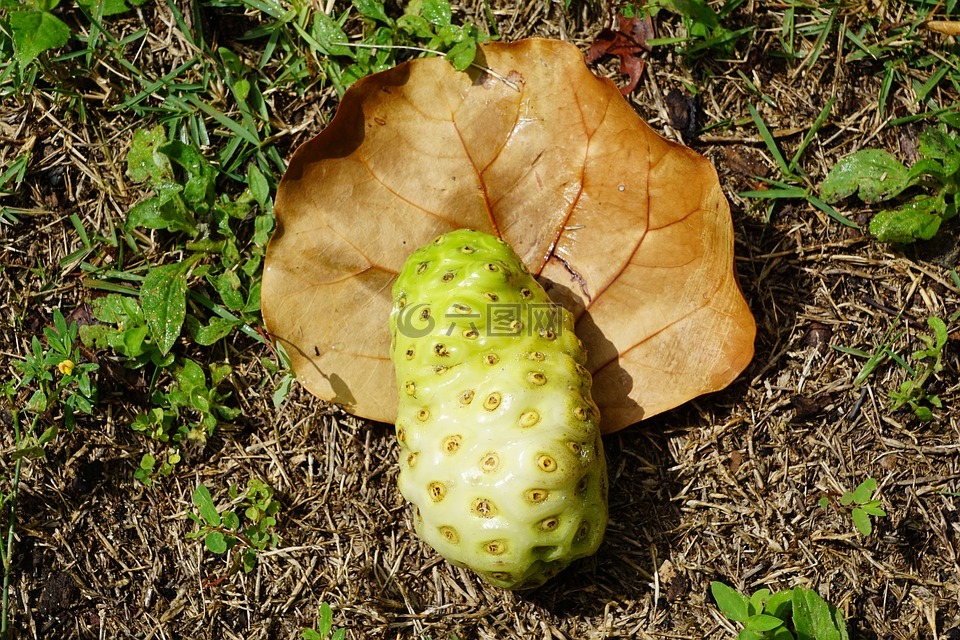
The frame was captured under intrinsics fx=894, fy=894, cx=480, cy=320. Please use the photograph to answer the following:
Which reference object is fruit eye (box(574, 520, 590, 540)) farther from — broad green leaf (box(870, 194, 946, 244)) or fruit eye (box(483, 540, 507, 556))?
broad green leaf (box(870, 194, 946, 244))

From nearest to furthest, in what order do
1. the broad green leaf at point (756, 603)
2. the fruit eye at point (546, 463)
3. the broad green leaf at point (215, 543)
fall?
the fruit eye at point (546, 463) < the broad green leaf at point (756, 603) < the broad green leaf at point (215, 543)

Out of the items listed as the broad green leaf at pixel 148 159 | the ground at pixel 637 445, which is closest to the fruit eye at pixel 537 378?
the ground at pixel 637 445

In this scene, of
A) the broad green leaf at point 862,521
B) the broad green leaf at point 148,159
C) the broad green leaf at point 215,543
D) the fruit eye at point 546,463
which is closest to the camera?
the fruit eye at point 546,463

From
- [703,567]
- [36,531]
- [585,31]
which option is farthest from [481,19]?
[36,531]

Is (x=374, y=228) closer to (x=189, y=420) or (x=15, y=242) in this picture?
(x=189, y=420)

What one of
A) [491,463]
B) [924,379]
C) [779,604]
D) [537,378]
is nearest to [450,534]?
[491,463]

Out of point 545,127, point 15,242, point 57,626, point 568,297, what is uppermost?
point 545,127

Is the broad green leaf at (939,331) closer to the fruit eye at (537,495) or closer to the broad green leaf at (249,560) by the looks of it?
the fruit eye at (537,495)
